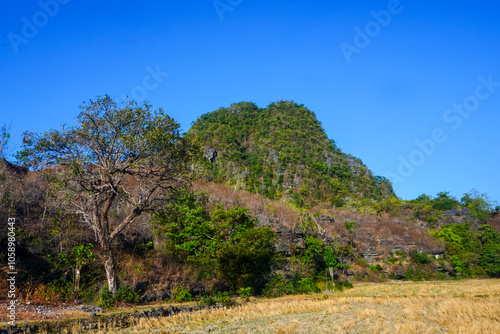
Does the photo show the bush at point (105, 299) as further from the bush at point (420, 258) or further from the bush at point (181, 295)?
the bush at point (420, 258)

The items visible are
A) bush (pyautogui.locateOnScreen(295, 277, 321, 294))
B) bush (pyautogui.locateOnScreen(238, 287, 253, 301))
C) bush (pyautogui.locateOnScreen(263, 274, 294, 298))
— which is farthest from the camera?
bush (pyautogui.locateOnScreen(295, 277, 321, 294))

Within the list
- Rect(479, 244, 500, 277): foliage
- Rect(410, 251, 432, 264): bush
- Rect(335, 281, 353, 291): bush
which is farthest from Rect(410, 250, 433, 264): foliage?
Rect(335, 281, 353, 291): bush

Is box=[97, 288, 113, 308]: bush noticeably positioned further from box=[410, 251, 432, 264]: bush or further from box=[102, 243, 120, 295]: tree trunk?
box=[410, 251, 432, 264]: bush

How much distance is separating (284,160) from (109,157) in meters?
69.4

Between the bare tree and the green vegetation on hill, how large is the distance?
4451 cm

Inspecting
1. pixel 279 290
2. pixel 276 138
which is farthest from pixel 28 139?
pixel 276 138

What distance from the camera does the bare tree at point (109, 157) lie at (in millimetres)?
15125

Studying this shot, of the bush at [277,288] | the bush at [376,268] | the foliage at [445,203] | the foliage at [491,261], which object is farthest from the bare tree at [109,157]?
the foliage at [445,203]

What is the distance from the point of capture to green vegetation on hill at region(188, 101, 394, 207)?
7444 centimetres

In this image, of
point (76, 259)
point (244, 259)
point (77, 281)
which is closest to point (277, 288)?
point (244, 259)

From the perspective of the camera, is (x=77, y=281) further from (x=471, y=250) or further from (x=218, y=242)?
(x=471, y=250)

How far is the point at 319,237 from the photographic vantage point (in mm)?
30297

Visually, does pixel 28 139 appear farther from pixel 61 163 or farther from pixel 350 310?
pixel 350 310

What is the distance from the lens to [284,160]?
83500 mm
